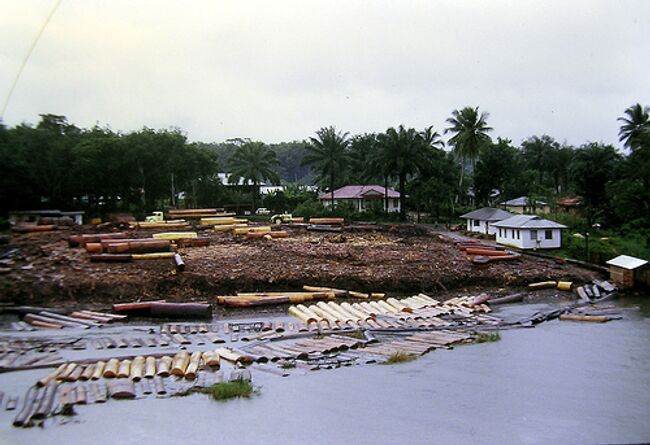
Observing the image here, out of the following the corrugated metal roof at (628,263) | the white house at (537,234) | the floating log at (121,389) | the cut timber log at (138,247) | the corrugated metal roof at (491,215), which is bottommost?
the floating log at (121,389)

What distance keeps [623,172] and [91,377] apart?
30.7 meters

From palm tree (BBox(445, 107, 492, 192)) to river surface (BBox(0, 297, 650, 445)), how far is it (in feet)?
127

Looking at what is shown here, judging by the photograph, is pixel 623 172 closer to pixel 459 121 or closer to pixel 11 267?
pixel 459 121

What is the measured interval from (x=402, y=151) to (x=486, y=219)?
1170 cm

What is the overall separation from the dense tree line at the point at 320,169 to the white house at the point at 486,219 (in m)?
5.05

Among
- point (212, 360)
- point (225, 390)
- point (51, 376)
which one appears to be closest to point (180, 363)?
point (212, 360)

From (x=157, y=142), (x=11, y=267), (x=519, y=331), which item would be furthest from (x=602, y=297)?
(x=157, y=142)

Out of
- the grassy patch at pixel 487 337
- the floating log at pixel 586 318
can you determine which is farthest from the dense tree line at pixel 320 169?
the grassy patch at pixel 487 337

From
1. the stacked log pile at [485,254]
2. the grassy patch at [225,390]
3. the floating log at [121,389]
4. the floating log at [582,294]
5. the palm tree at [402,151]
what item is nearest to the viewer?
the floating log at [121,389]

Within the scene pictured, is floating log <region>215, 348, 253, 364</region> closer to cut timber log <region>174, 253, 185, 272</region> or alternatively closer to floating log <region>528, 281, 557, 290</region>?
cut timber log <region>174, 253, 185, 272</region>

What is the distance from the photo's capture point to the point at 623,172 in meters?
32.8

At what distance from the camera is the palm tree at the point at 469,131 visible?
50.5 m

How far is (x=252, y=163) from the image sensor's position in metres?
54.0

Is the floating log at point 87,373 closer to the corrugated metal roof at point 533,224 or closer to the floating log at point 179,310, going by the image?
the floating log at point 179,310
